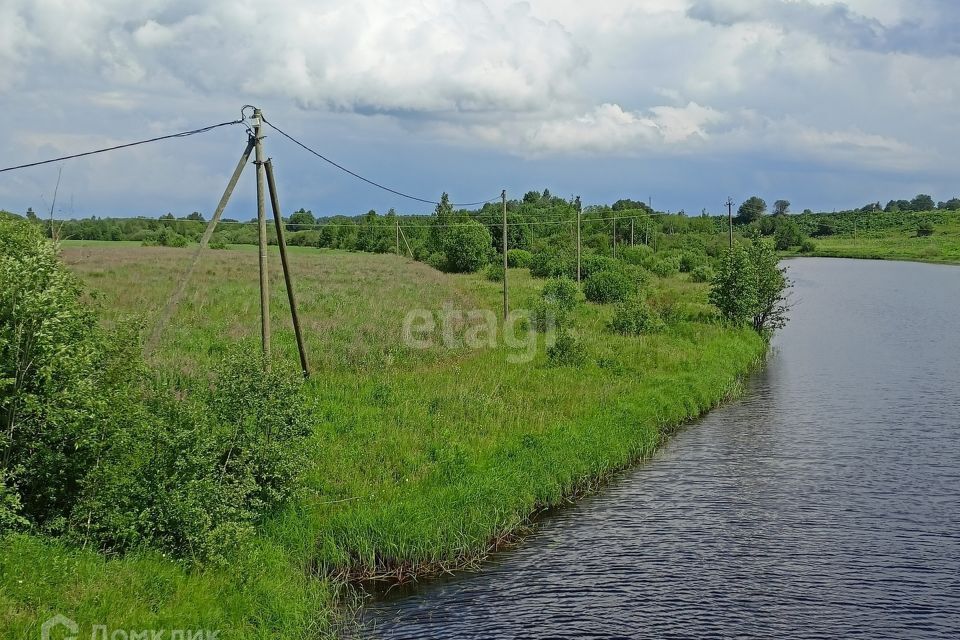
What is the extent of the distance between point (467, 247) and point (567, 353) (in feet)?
157

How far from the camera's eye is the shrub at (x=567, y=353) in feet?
105

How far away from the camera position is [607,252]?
291 feet

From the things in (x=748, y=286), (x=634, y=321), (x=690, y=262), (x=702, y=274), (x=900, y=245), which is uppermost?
(x=900, y=245)

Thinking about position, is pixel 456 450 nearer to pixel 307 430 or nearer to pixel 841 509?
pixel 307 430

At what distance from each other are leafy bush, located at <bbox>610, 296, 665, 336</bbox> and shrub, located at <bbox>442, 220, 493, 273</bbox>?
38322mm

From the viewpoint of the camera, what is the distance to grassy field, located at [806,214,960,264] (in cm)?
13050

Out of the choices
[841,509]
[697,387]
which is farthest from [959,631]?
[697,387]

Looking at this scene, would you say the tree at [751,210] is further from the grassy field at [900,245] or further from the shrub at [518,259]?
the shrub at [518,259]

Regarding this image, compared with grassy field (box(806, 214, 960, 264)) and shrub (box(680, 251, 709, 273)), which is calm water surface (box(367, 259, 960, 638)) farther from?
grassy field (box(806, 214, 960, 264))

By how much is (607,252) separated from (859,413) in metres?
60.6

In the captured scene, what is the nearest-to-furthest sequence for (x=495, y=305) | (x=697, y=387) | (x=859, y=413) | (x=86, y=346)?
(x=86, y=346) → (x=859, y=413) → (x=697, y=387) → (x=495, y=305)

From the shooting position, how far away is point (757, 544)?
1730 centimetres

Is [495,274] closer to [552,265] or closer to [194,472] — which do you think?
[552,265]

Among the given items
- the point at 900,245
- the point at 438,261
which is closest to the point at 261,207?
the point at 438,261
